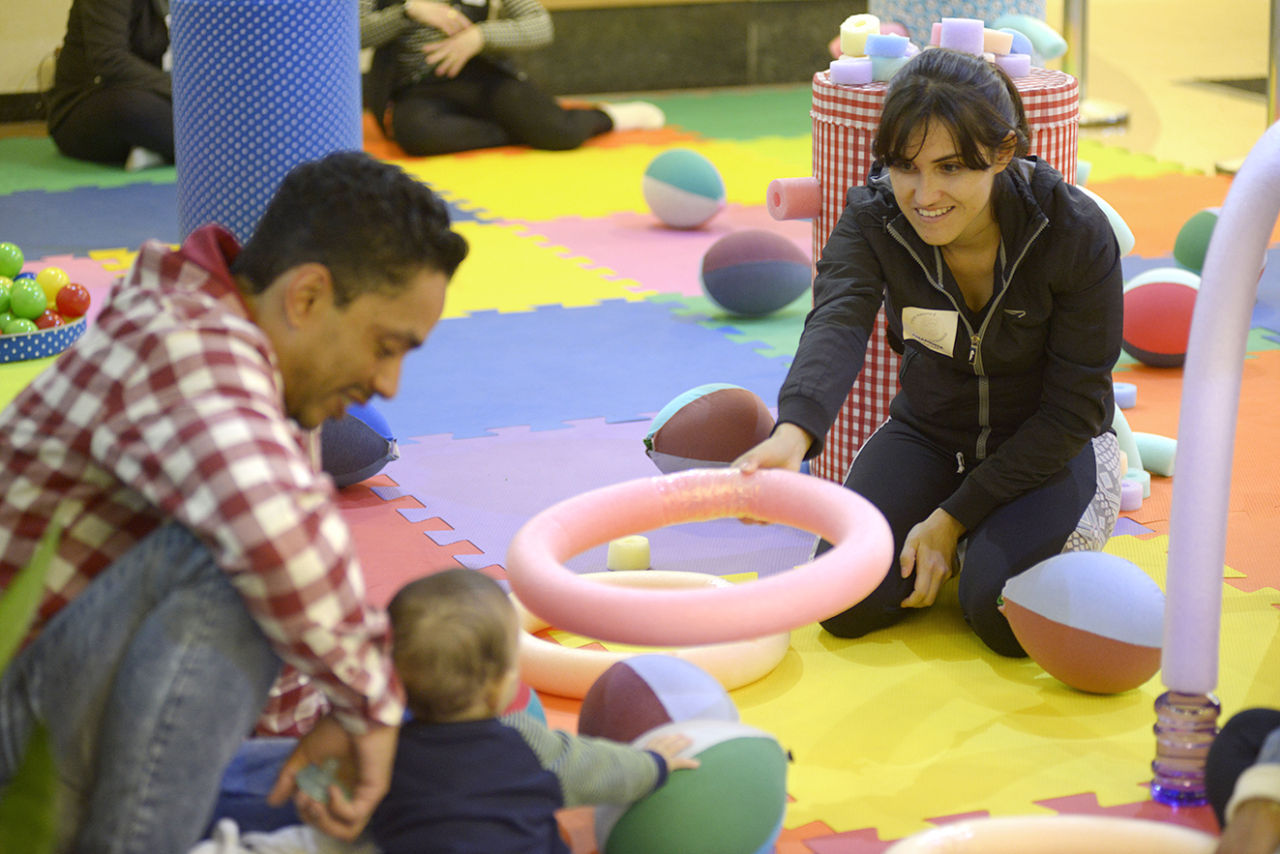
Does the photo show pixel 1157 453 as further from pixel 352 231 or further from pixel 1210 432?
pixel 352 231

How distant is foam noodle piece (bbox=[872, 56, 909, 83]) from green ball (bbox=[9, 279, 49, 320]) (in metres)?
2.58

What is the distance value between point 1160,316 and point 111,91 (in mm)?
4952

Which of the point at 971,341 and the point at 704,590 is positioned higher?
the point at 971,341

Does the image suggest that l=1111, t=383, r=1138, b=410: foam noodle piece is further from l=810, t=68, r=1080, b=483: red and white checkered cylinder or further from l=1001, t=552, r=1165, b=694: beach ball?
l=1001, t=552, r=1165, b=694: beach ball

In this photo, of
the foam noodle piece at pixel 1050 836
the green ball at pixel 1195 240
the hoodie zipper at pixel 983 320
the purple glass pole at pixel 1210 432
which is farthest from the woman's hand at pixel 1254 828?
the green ball at pixel 1195 240

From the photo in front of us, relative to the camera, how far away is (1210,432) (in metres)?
2.16

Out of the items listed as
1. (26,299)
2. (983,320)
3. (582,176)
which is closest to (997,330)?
(983,320)

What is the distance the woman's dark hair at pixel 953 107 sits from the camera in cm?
261

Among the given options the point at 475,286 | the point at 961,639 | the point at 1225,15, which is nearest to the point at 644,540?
the point at 961,639

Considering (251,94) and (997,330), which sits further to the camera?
(251,94)

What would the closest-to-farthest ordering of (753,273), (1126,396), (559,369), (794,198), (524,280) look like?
(794,198)
(1126,396)
(559,369)
(753,273)
(524,280)

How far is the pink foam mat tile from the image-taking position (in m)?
5.49

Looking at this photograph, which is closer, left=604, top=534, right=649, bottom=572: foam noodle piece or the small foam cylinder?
left=604, top=534, right=649, bottom=572: foam noodle piece

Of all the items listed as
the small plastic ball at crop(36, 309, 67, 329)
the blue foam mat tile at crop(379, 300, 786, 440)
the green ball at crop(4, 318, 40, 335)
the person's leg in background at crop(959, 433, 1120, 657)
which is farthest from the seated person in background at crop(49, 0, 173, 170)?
the person's leg in background at crop(959, 433, 1120, 657)
